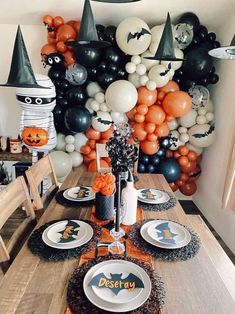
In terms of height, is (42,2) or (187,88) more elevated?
(42,2)

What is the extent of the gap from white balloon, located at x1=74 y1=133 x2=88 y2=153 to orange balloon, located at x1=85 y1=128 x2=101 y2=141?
0.17 feet

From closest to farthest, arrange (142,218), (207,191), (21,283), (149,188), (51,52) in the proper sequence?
(21,283)
(142,218)
(149,188)
(51,52)
(207,191)

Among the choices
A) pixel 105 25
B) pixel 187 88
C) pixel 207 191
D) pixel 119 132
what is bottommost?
pixel 207 191

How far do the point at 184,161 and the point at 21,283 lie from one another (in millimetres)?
2376

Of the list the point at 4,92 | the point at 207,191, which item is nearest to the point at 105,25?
the point at 4,92

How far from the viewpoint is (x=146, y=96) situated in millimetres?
2609

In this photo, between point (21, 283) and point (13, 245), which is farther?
point (13, 245)

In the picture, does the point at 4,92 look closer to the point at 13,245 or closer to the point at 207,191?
the point at 13,245

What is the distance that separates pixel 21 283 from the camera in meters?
0.86

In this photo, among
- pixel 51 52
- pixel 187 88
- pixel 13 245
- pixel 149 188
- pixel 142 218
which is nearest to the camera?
pixel 13 245

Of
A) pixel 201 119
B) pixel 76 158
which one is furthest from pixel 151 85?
pixel 76 158

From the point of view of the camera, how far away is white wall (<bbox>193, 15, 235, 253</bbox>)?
251cm

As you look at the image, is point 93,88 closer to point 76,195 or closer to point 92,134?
point 92,134

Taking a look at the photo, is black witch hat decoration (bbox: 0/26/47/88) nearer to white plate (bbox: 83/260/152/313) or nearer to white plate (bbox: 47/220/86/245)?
white plate (bbox: 47/220/86/245)
